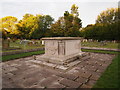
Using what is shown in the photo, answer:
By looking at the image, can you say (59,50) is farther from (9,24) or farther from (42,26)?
(9,24)

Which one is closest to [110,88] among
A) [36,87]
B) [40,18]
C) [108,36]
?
[36,87]

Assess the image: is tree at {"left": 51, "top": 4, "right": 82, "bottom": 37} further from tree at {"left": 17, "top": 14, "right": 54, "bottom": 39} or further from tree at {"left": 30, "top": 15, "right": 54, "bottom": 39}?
tree at {"left": 17, "top": 14, "right": 54, "bottom": 39}

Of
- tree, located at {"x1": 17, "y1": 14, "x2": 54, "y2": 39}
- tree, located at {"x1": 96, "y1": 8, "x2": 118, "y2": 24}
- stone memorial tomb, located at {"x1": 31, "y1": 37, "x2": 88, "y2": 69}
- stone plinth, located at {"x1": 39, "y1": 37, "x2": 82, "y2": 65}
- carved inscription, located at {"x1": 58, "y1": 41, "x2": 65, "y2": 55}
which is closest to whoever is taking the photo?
stone memorial tomb, located at {"x1": 31, "y1": 37, "x2": 88, "y2": 69}

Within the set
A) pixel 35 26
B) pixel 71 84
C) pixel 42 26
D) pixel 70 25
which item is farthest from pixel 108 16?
pixel 71 84

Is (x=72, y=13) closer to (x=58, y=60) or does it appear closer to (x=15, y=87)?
(x=58, y=60)

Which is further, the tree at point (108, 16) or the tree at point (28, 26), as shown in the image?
the tree at point (108, 16)

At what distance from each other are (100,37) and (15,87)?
29.4 meters

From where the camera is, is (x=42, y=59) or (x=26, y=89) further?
(x=42, y=59)

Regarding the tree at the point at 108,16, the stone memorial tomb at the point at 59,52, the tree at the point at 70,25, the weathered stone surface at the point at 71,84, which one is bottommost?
the weathered stone surface at the point at 71,84

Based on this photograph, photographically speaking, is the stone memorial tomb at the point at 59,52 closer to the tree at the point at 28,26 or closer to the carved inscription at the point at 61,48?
the carved inscription at the point at 61,48

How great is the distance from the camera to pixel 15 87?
2982mm

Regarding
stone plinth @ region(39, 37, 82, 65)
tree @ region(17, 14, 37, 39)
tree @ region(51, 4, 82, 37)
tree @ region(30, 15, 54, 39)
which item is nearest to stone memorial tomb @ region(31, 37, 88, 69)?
stone plinth @ region(39, 37, 82, 65)

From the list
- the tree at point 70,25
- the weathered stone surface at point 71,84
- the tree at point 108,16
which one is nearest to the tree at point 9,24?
the tree at point 70,25

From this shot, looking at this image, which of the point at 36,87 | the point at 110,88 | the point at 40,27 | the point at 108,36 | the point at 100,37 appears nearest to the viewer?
the point at 110,88
